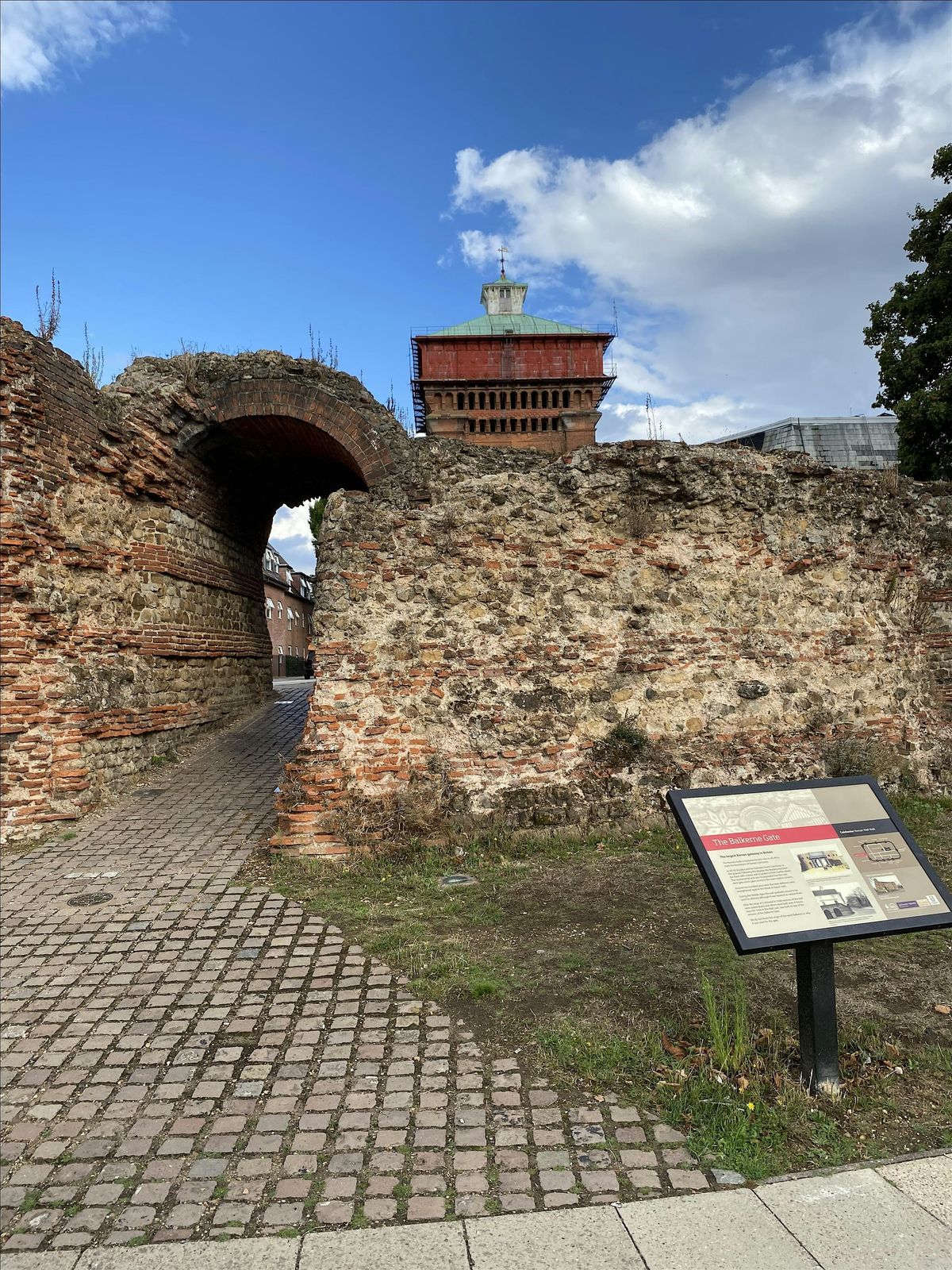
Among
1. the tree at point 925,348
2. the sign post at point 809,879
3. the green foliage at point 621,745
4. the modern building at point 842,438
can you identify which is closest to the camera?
the sign post at point 809,879

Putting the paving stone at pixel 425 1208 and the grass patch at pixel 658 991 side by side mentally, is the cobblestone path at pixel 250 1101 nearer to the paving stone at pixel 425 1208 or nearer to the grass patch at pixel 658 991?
the paving stone at pixel 425 1208

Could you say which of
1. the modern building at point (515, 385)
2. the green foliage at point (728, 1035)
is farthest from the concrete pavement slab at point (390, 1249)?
the modern building at point (515, 385)

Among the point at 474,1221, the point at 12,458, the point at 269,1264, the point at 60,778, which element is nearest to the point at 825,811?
the point at 474,1221

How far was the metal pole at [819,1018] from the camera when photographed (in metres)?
3.24

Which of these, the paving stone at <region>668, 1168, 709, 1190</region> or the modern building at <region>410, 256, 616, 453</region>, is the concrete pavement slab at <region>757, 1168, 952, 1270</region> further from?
the modern building at <region>410, 256, 616, 453</region>

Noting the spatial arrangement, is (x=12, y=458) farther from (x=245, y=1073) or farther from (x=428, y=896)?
(x=245, y=1073)

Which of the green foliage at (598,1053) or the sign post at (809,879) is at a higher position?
the sign post at (809,879)

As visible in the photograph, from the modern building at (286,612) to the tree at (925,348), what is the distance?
1049 inches

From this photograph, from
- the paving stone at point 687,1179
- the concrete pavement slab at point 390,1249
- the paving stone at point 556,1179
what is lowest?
the paving stone at point 687,1179

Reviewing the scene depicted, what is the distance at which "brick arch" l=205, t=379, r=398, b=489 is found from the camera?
9.57 metres

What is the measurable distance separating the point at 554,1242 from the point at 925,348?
71.4ft

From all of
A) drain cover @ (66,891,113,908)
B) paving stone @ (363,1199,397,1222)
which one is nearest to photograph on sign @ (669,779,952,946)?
paving stone @ (363,1199,397,1222)

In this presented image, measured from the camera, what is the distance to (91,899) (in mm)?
6023

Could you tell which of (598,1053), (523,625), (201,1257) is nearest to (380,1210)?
(201,1257)
